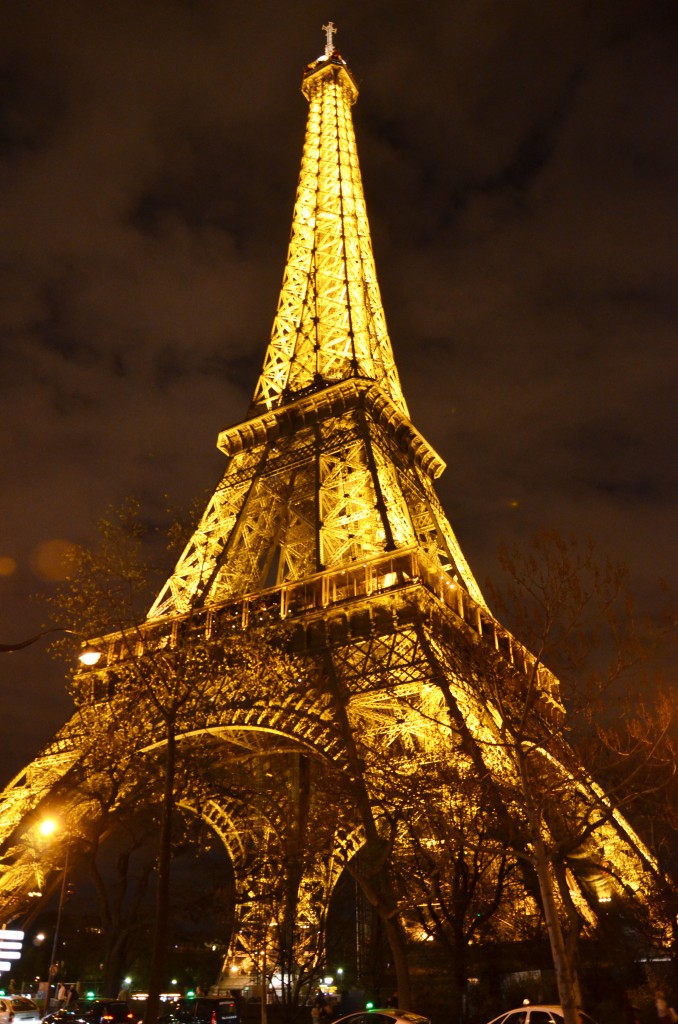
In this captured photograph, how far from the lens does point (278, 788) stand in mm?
36188

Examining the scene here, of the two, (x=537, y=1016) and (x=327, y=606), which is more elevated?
(x=327, y=606)

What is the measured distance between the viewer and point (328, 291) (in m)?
49.2

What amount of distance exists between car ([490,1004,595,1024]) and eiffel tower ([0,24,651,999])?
4.01 meters

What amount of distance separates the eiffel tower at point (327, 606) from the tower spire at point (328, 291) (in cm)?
16

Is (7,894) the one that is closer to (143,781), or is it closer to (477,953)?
(143,781)

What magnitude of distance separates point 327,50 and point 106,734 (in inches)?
2525

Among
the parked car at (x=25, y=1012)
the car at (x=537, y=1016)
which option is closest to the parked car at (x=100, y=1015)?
the parked car at (x=25, y=1012)

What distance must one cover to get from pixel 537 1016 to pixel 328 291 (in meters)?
41.3

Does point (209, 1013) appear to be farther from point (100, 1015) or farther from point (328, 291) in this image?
point (328, 291)

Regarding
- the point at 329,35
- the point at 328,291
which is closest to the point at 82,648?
the point at 328,291

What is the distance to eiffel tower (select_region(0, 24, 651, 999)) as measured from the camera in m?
25.0

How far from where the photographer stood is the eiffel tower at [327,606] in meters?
25.0

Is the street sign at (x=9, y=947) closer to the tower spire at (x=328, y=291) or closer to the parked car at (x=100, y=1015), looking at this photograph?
the parked car at (x=100, y=1015)

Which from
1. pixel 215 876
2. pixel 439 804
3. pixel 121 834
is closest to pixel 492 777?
pixel 439 804
